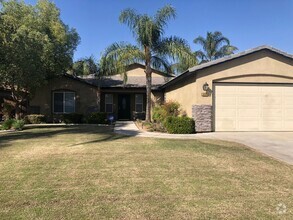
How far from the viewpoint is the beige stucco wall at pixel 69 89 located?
75.4 feet

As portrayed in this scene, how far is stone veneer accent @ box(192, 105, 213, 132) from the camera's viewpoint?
1485 centimetres

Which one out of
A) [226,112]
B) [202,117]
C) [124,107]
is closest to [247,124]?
[226,112]

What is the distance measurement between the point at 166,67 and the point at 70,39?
8060 mm

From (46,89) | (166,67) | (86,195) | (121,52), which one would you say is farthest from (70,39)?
(86,195)

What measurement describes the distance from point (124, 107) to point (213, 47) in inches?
664

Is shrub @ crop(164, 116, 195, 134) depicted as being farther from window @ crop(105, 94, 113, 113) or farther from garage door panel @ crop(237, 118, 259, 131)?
window @ crop(105, 94, 113, 113)

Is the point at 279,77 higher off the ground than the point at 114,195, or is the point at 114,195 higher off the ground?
the point at 279,77

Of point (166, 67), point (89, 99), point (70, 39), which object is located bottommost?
point (89, 99)

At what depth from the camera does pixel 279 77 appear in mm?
15586

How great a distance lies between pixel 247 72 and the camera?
1527cm

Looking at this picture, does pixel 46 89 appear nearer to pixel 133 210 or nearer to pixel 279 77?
pixel 279 77

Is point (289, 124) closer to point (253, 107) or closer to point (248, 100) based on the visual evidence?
point (253, 107)

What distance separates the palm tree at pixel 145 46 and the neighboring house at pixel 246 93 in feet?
10.8

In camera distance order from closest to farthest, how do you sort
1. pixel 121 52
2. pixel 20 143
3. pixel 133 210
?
pixel 133 210 → pixel 20 143 → pixel 121 52
